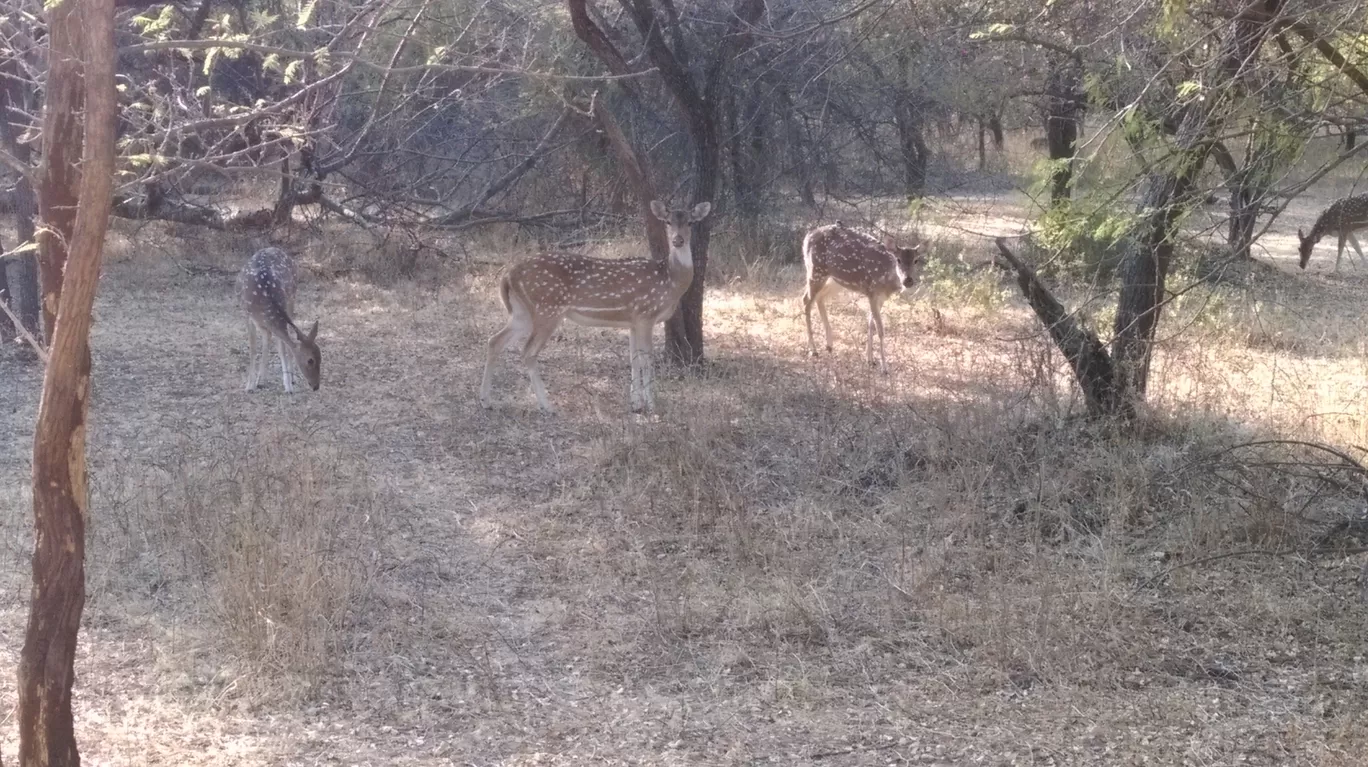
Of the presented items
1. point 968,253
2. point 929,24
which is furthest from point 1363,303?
point 929,24

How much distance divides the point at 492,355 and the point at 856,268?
11.8 feet

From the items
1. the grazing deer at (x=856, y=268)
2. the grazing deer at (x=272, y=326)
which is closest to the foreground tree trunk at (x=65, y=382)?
the grazing deer at (x=272, y=326)

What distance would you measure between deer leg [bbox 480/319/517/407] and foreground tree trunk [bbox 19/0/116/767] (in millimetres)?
5510

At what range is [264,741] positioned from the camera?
180 inches

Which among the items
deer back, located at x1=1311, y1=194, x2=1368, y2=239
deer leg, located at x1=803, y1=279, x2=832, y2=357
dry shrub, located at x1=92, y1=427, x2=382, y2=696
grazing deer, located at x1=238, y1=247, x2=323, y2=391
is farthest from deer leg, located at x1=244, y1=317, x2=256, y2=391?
deer back, located at x1=1311, y1=194, x2=1368, y2=239

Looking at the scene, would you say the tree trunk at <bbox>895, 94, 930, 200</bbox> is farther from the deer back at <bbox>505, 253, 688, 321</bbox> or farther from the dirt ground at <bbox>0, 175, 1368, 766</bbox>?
the deer back at <bbox>505, 253, 688, 321</bbox>

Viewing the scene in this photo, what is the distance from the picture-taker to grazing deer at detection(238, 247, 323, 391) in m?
9.55

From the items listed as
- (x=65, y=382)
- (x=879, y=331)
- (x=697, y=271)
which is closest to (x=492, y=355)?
(x=697, y=271)

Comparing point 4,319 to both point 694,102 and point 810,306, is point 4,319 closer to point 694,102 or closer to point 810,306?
point 694,102

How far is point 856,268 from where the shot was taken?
37.2ft

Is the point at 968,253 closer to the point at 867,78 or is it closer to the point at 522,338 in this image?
the point at 867,78

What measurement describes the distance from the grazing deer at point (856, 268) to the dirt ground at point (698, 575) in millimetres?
1412

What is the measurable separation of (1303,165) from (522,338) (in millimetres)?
5434

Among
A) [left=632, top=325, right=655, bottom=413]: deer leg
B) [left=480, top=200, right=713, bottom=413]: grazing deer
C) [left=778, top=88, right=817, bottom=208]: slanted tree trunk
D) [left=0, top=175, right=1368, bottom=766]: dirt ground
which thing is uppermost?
[left=778, top=88, right=817, bottom=208]: slanted tree trunk
